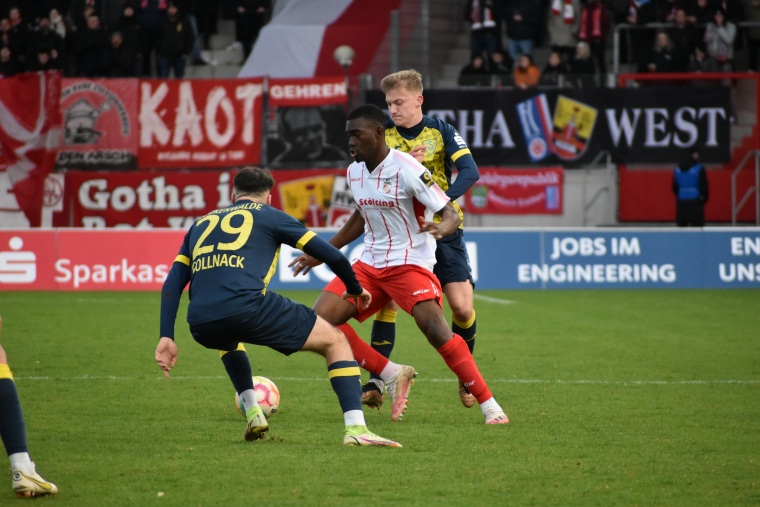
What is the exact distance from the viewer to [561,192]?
22266 millimetres

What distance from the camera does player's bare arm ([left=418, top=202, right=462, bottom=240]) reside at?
7.07 m

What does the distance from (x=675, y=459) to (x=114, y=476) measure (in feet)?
9.65

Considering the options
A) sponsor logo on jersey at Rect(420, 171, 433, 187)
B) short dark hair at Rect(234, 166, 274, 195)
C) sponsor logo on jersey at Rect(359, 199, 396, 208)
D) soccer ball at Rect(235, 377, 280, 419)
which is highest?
short dark hair at Rect(234, 166, 274, 195)

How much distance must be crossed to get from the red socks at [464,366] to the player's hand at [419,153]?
1280 millimetres

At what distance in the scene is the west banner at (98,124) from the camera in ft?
74.1

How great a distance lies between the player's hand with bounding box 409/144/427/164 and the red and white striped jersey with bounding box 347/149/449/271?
468 mm

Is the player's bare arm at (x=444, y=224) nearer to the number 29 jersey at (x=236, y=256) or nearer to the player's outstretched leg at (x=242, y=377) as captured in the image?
the number 29 jersey at (x=236, y=256)

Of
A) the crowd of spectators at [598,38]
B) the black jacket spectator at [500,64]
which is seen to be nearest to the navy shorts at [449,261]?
the crowd of spectators at [598,38]

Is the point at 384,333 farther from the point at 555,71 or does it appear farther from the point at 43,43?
the point at 43,43

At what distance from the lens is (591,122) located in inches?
872

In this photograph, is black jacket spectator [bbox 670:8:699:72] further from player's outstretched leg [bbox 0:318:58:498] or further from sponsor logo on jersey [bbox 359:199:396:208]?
player's outstretched leg [bbox 0:318:58:498]

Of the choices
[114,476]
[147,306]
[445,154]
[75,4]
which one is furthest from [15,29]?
[114,476]

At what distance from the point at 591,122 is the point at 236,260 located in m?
Result: 16.6

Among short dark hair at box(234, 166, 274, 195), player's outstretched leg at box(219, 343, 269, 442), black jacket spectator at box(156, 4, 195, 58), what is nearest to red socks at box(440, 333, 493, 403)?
player's outstretched leg at box(219, 343, 269, 442)
